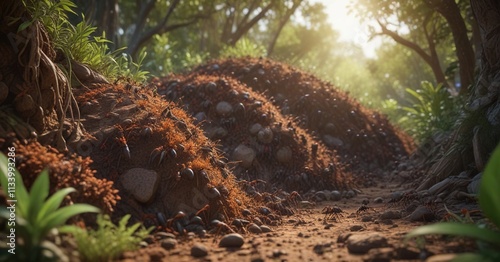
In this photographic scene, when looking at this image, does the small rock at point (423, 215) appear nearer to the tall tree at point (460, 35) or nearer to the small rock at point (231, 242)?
the small rock at point (231, 242)

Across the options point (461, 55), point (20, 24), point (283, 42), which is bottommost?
point (20, 24)

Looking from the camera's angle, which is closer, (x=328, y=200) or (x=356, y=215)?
(x=356, y=215)

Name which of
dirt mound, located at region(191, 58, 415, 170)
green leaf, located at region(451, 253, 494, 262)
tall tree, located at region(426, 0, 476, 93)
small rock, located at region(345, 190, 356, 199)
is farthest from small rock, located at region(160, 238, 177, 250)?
tall tree, located at region(426, 0, 476, 93)

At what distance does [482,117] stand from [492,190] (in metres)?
3.34

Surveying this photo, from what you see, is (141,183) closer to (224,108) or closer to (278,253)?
(278,253)

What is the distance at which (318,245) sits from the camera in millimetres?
3285

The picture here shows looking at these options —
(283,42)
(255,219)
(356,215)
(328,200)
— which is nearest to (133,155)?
(255,219)

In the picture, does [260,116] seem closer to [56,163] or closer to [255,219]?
[255,219]

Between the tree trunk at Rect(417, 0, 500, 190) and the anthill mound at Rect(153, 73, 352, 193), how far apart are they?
1.77 metres

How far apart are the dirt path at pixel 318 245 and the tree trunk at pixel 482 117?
64.5 inches

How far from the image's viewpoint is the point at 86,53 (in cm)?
507

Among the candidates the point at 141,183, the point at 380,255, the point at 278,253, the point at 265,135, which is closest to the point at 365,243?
the point at 380,255

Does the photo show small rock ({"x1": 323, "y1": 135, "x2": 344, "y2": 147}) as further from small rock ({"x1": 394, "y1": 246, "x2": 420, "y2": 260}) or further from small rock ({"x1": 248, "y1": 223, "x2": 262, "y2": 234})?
small rock ({"x1": 394, "y1": 246, "x2": 420, "y2": 260})

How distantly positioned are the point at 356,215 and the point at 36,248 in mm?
3693
